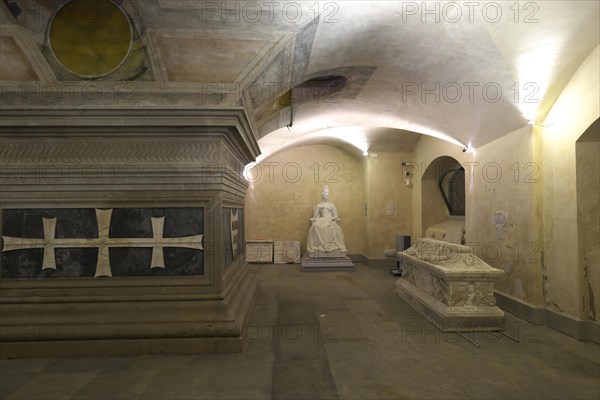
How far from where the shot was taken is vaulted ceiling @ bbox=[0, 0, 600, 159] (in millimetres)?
3316

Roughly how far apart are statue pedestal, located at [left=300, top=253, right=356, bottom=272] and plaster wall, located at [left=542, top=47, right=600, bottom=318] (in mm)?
4730

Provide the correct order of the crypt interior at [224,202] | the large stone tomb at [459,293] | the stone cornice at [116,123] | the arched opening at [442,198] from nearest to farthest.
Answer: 1. the crypt interior at [224,202]
2. the stone cornice at [116,123]
3. the large stone tomb at [459,293]
4. the arched opening at [442,198]

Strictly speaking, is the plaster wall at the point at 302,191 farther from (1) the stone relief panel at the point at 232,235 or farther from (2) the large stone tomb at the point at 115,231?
(2) the large stone tomb at the point at 115,231

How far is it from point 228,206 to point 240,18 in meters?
2.11

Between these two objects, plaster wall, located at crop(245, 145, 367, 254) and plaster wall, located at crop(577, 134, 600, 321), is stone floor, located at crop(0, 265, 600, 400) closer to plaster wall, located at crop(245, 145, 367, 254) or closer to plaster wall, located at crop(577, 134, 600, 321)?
plaster wall, located at crop(577, 134, 600, 321)

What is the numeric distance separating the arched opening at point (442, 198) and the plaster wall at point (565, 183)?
146 inches

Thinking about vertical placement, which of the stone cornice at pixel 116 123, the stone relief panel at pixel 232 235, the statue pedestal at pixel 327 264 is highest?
the stone cornice at pixel 116 123

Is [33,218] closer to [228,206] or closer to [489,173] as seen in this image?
[228,206]

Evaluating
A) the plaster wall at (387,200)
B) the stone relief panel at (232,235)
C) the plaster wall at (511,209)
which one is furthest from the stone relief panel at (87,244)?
the plaster wall at (387,200)

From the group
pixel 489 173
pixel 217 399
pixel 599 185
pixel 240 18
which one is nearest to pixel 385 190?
pixel 489 173

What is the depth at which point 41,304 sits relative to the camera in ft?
11.8

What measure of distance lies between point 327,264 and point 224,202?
5.19 m

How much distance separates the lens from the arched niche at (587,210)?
162 inches

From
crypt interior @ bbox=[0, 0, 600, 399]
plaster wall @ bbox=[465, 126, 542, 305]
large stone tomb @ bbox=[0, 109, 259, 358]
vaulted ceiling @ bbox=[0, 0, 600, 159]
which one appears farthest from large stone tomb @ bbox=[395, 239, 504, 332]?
large stone tomb @ bbox=[0, 109, 259, 358]
